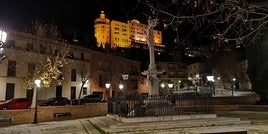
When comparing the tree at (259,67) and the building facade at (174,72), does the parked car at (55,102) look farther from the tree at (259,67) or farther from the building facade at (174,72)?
the building facade at (174,72)

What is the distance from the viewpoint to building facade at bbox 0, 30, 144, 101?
95.1ft

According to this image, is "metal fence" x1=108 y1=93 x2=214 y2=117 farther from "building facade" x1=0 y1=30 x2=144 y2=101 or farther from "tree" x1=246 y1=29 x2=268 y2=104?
"building facade" x1=0 y1=30 x2=144 y2=101

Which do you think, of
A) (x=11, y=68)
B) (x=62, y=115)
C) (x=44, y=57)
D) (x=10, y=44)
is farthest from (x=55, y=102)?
(x=10, y=44)

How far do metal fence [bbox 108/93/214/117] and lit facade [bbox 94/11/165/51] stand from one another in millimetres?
87774

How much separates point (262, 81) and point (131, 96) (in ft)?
51.0

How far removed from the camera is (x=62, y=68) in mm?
36594

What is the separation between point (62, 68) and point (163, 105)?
26346 mm

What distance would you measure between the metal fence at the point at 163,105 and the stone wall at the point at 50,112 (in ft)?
27.6

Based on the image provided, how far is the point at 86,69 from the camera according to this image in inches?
1576

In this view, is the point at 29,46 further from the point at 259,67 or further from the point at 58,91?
the point at 259,67

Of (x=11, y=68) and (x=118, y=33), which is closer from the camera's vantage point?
(x=11, y=68)

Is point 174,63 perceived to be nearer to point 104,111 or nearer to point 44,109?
point 104,111

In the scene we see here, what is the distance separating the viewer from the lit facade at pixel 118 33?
10426 centimetres

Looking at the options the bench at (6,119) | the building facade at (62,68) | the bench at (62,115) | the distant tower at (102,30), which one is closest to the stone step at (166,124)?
the bench at (6,119)
